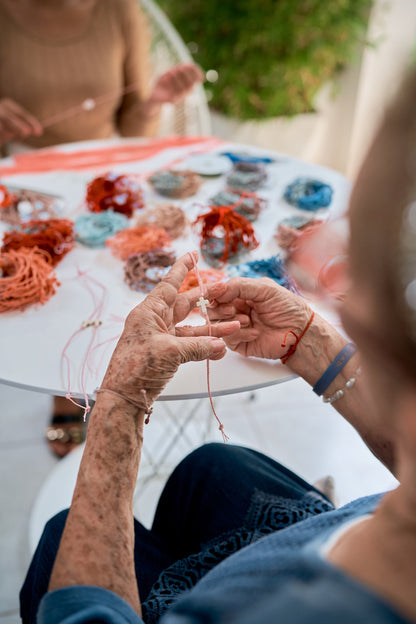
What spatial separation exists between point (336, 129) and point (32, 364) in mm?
3261

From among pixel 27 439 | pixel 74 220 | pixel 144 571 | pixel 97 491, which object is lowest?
pixel 27 439

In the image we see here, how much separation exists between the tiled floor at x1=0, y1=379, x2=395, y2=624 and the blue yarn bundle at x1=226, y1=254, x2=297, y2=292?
672 mm

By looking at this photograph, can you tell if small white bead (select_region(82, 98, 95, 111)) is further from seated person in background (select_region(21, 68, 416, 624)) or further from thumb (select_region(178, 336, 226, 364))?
thumb (select_region(178, 336, 226, 364))

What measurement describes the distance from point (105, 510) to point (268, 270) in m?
0.63

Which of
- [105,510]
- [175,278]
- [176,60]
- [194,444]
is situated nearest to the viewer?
[105,510]

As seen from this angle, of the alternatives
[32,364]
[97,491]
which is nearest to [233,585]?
[97,491]

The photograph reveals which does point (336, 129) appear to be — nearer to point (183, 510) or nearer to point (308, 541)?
point (183, 510)

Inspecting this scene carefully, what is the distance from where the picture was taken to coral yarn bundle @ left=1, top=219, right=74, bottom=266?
1.15 metres

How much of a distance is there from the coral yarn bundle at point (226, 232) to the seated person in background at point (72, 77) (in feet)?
2.63

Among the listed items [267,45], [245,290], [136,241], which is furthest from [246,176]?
[267,45]

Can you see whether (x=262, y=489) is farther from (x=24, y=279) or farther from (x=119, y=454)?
(x=24, y=279)

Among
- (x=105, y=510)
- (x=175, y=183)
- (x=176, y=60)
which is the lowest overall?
(x=105, y=510)

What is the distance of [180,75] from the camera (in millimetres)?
1752

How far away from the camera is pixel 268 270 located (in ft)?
3.65
